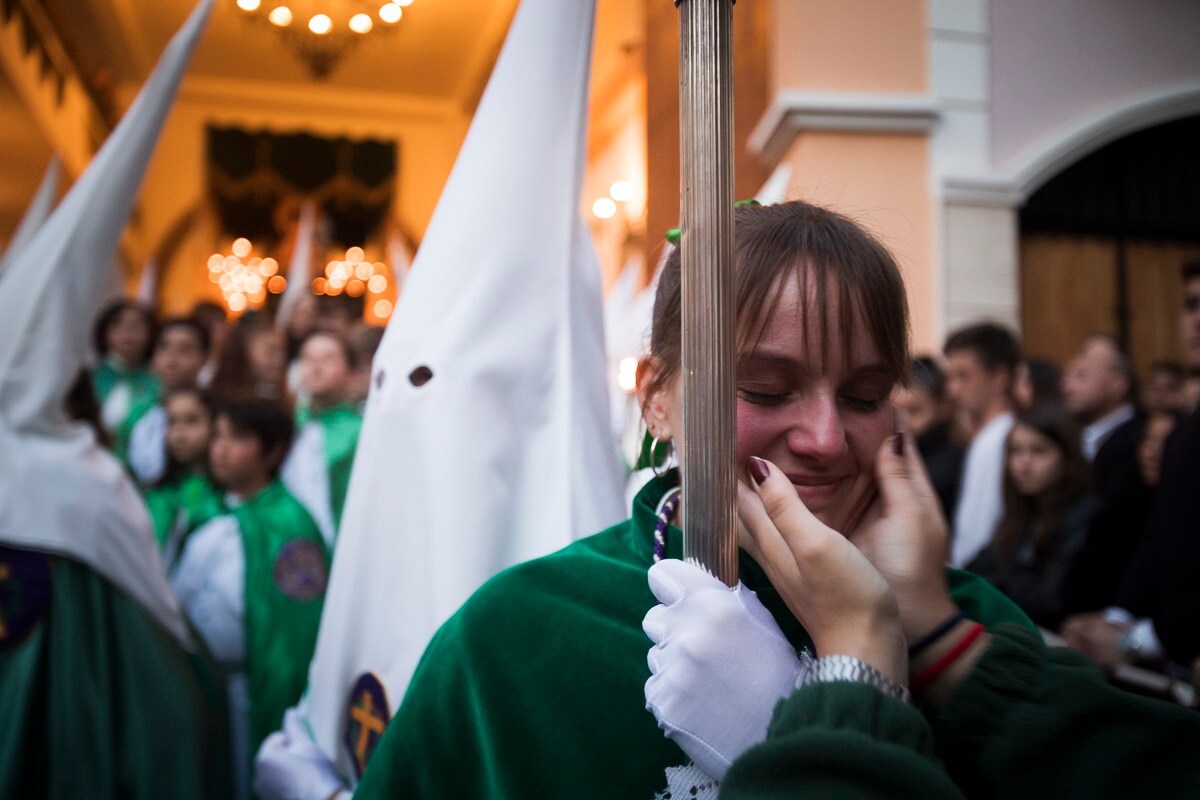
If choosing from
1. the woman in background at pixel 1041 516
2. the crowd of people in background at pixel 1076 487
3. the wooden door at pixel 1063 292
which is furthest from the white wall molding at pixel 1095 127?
the woman in background at pixel 1041 516

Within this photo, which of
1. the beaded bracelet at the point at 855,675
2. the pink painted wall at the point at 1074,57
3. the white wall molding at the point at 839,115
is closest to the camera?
the beaded bracelet at the point at 855,675

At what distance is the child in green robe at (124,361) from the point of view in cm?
573

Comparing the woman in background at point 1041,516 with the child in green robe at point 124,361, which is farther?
the child in green robe at point 124,361

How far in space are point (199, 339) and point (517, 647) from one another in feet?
15.2

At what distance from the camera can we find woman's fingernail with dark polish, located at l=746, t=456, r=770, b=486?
3.96 ft

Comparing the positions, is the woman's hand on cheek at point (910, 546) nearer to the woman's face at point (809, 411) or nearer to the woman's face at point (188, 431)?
the woman's face at point (809, 411)

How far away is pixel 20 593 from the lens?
2.83m

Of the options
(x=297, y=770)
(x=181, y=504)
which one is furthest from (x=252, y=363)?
(x=297, y=770)

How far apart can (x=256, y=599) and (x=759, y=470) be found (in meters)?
2.81

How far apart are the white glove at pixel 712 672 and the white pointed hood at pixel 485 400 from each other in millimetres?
834

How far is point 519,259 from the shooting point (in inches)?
81.4

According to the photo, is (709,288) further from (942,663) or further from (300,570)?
(300,570)

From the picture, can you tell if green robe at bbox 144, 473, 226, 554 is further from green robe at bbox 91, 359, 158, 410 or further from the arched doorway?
the arched doorway

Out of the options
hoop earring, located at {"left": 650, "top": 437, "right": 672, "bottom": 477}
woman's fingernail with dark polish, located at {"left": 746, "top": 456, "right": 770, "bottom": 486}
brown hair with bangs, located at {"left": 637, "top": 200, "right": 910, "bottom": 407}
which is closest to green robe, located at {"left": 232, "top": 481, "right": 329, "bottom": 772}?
hoop earring, located at {"left": 650, "top": 437, "right": 672, "bottom": 477}
